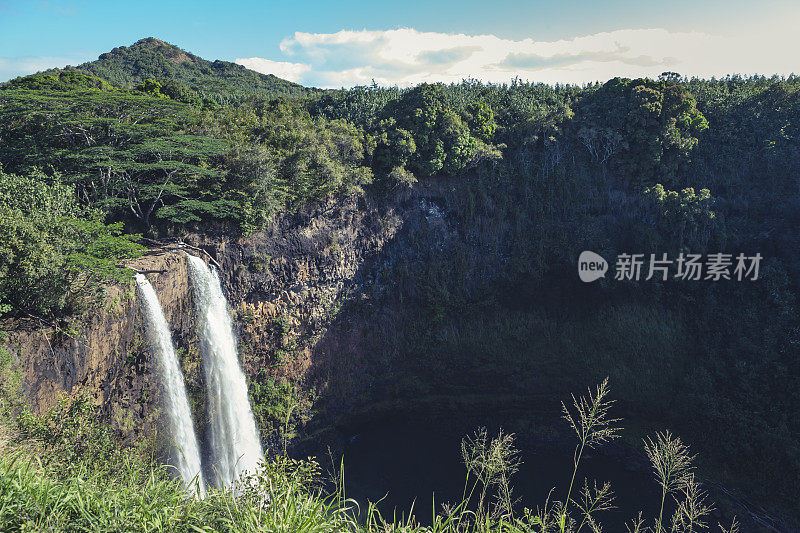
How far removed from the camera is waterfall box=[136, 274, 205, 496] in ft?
40.9

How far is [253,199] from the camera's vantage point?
16.9 m

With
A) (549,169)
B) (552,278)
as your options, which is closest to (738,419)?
(552,278)

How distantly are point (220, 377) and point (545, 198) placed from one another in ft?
60.6

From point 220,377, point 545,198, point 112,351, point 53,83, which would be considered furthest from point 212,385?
point 545,198

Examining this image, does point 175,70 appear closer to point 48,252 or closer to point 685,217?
point 48,252

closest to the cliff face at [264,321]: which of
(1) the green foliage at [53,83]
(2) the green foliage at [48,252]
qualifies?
(2) the green foliage at [48,252]

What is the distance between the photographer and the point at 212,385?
1453 centimetres

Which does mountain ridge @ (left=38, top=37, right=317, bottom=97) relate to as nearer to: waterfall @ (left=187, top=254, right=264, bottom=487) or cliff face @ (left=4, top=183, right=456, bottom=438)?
cliff face @ (left=4, top=183, right=456, bottom=438)

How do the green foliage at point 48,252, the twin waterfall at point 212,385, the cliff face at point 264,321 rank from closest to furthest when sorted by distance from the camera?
1. the green foliage at point 48,252
2. the cliff face at point 264,321
3. the twin waterfall at point 212,385

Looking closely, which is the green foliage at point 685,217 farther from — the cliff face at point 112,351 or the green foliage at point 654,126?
the cliff face at point 112,351

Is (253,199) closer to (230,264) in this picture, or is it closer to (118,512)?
(230,264)

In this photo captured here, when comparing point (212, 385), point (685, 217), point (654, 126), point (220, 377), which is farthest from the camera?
point (654, 126)

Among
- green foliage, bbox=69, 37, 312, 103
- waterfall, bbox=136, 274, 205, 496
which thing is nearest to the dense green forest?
waterfall, bbox=136, 274, 205, 496

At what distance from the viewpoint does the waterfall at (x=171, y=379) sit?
40.9ft
